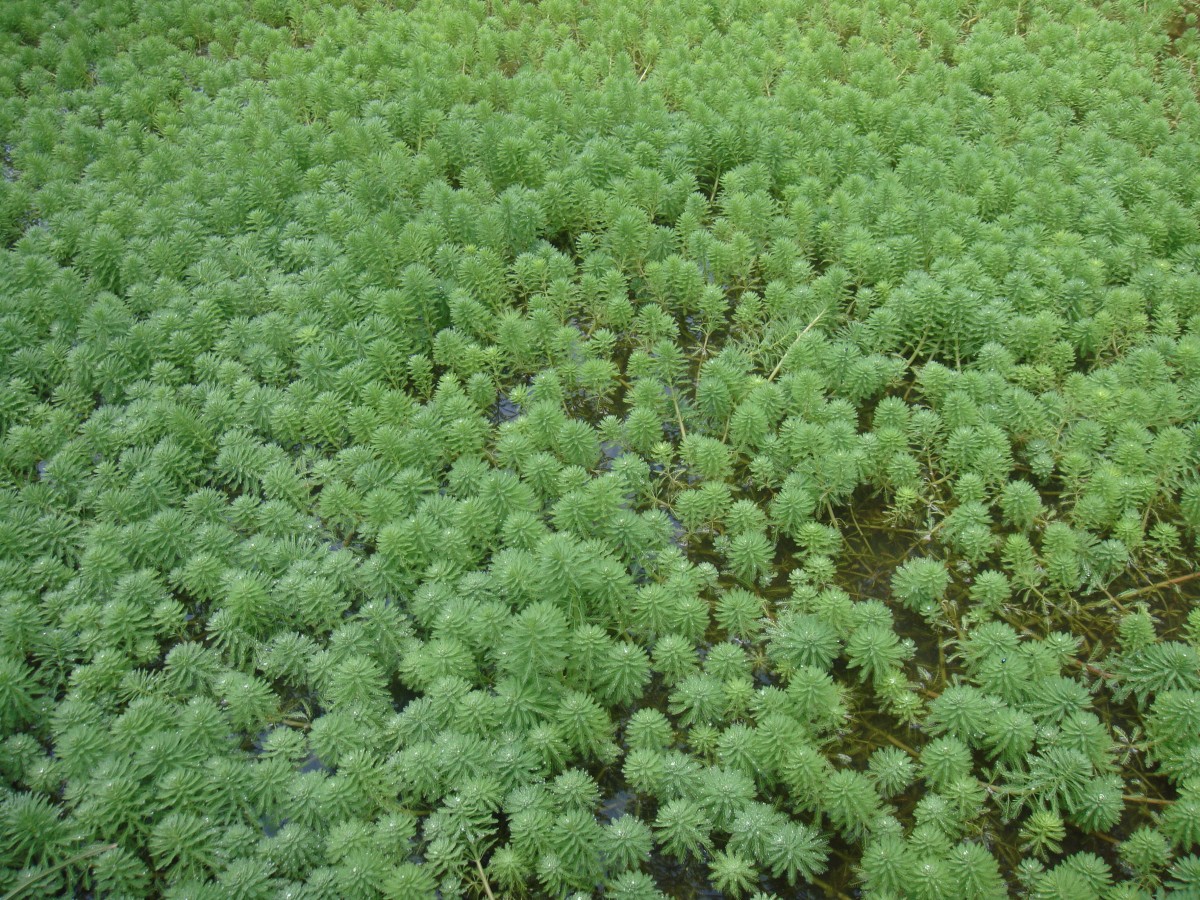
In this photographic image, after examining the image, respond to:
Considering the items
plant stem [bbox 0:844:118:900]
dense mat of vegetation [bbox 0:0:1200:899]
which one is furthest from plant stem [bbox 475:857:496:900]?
plant stem [bbox 0:844:118:900]

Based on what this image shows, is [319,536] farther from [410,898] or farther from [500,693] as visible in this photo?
[410,898]

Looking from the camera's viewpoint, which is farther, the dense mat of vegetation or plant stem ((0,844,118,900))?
the dense mat of vegetation

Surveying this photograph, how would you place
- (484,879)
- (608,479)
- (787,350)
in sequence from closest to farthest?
(484,879), (608,479), (787,350)

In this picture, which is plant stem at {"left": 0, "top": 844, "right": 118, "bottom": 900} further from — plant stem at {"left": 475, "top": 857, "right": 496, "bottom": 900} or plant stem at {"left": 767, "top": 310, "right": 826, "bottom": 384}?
plant stem at {"left": 767, "top": 310, "right": 826, "bottom": 384}

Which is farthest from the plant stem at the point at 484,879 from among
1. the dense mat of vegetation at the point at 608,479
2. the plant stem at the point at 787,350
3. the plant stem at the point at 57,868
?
the plant stem at the point at 787,350

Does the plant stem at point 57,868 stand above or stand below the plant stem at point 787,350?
below

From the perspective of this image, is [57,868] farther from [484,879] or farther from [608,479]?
[608,479]

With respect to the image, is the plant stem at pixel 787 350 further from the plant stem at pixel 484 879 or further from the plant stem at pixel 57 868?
the plant stem at pixel 57 868

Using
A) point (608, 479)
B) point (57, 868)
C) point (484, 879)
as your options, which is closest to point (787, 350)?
point (608, 479)
